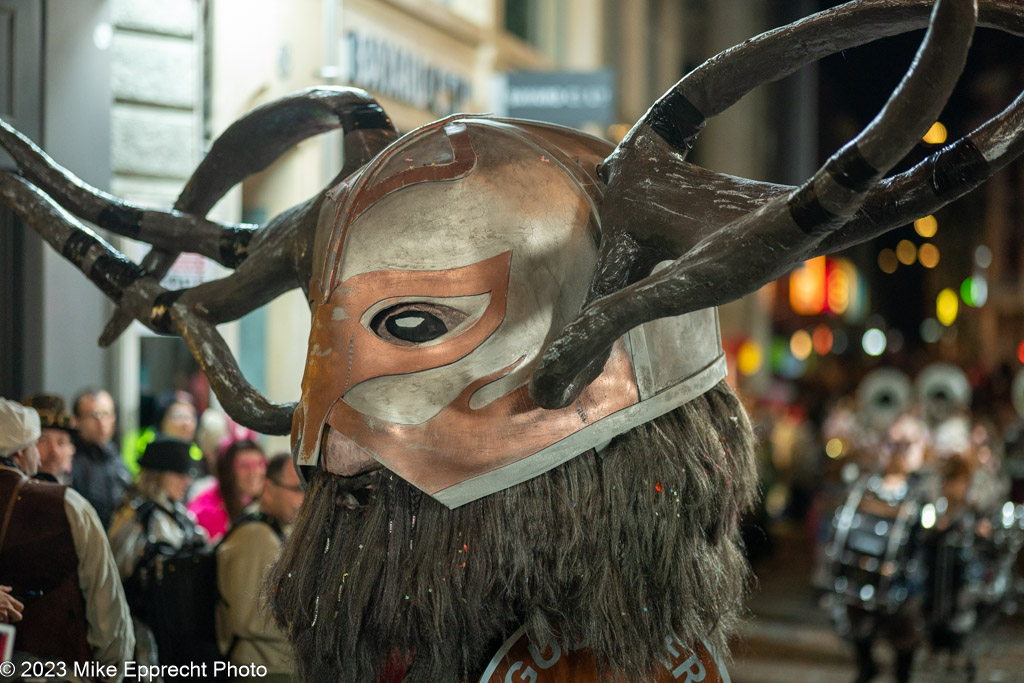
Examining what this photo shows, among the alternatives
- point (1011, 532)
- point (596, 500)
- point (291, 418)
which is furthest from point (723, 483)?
point (1011, 532)

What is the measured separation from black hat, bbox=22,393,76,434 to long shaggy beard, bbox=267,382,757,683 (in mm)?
1491

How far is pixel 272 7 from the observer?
7.29 metres

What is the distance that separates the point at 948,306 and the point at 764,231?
169 feet

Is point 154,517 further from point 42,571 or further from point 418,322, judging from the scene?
point 418,322

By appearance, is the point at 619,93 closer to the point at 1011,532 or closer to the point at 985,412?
the point at 985,412

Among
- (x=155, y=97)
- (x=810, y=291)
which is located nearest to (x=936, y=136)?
(x=155, y=97)

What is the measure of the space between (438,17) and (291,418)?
8268 millimetres

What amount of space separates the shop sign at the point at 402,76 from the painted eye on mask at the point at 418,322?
629cm

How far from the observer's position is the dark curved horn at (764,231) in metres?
2.23

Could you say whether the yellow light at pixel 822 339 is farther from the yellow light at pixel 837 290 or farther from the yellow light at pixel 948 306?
the yellow light at pixel 948 306

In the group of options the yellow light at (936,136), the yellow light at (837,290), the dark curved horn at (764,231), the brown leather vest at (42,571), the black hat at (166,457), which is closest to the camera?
the dark curved horn at (764,231)

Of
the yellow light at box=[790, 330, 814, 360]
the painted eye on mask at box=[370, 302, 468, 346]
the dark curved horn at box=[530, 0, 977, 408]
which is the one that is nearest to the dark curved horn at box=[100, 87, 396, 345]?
the painted eye on mask at box=[370, 302, 468, 346]

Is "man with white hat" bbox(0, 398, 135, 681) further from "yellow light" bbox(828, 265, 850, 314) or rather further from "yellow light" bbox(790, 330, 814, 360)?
"yellow light" bbox(790, 330, 814, 360)

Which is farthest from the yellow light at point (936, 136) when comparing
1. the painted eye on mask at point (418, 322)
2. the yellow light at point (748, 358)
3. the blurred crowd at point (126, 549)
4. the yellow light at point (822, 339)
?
the yellow light at point (822, 339)
